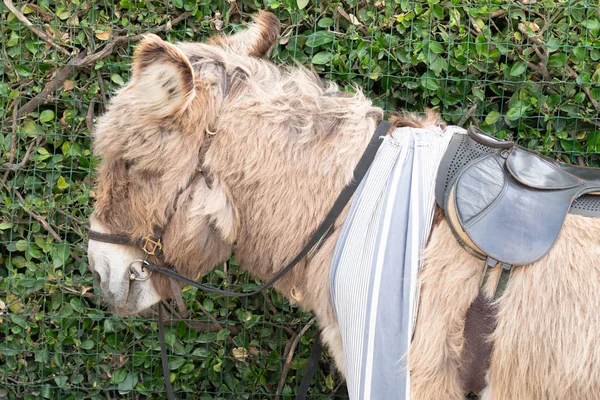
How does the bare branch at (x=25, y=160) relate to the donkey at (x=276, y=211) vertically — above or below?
below

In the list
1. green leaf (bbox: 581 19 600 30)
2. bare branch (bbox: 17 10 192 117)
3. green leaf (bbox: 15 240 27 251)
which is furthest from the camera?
green leaf (bbox: 15 240 27 251)

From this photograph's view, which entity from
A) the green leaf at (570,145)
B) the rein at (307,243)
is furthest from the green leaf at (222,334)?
the green leaf at (570,145)

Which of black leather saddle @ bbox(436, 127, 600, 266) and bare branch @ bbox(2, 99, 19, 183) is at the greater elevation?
black leather saddle @ bbox(436, 127, 600, 266)

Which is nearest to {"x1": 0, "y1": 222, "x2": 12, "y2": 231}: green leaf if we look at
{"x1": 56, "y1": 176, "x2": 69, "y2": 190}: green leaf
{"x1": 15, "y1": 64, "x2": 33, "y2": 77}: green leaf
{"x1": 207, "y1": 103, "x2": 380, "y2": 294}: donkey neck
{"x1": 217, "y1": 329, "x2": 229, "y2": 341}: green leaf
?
{"x1": 56, "y1": 176, "x2": 69, "y2": 190}: green leaf

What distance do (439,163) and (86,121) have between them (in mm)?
2358

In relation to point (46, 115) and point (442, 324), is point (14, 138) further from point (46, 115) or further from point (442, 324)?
point (442, 324)

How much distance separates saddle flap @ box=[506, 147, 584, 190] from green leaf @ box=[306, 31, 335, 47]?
169 cm

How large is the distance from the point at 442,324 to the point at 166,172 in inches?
42.1

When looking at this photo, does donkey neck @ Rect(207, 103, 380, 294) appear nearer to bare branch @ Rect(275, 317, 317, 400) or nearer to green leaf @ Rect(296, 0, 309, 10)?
green leaf @ Rect(296, 0, 309, 10)

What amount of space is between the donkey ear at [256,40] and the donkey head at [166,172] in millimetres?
87

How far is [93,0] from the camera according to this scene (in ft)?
12.1

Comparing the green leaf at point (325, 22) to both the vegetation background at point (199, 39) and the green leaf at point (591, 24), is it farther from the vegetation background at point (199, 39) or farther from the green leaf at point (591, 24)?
the green leaf at point (591, 24)

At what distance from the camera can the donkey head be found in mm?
2242

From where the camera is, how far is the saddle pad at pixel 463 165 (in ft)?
6.75
